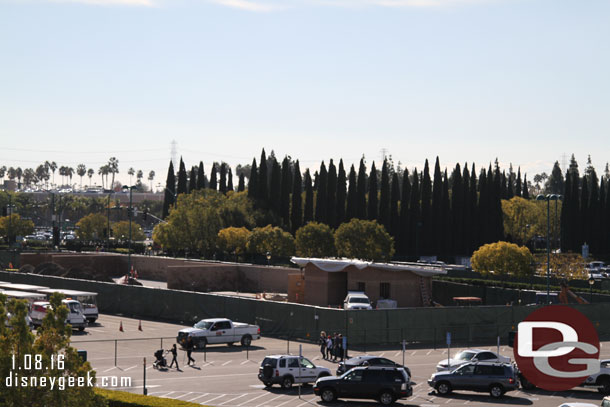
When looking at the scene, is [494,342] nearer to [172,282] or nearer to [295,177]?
[172,282]

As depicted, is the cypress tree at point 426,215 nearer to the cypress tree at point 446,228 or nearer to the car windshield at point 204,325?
the cypress tree at point 446,228

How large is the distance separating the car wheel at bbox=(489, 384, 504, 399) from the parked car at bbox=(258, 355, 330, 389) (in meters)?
6.89

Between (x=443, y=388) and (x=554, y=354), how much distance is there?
5.72 metres

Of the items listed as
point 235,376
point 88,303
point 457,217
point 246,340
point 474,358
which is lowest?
point 235,376

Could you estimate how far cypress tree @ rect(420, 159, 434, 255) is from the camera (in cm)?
11981

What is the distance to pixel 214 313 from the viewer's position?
57.8 metres

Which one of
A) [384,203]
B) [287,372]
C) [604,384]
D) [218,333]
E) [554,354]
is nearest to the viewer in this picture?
[604,384]

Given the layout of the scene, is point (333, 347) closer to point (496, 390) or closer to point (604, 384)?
point (496, 390)

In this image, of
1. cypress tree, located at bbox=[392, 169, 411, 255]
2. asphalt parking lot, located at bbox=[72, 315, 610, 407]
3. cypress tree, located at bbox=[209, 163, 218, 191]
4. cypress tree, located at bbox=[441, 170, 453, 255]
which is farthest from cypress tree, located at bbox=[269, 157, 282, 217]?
asphalt parking lot, located at bbox=[72, 315, 610, 407]

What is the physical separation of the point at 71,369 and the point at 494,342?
1453 inches

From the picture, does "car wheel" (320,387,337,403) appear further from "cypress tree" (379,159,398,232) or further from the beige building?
"cypress tree" (379,159,398,232)

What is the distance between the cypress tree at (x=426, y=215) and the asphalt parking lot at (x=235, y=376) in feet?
216

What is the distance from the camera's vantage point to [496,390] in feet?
115

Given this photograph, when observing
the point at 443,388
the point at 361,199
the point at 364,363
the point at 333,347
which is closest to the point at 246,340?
the point at 333,347
